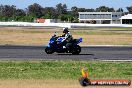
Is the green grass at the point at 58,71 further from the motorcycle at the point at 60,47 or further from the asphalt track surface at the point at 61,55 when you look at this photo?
the motorcycle at the point at 60,47

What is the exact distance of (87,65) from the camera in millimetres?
18797

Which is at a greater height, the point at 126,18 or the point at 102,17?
the point at 126,18

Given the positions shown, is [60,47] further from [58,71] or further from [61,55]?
[58,71]

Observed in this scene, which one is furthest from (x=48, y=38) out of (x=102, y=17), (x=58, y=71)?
(x=102, y=17)

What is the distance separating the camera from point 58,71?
1655cm

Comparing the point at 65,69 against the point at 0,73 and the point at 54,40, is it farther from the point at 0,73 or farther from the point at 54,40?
the point at 54,40

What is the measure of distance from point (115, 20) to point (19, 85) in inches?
5862


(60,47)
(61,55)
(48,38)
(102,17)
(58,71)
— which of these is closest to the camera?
(58,71)

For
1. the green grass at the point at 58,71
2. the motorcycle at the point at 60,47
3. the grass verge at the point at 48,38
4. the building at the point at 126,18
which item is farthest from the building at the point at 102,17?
the green grass at the point at 58,71

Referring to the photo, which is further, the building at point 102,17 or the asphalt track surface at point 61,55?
the building at point 102,17

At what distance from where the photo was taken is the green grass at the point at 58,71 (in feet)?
49.1

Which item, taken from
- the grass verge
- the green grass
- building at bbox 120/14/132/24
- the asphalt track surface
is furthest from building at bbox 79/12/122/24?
the green grass

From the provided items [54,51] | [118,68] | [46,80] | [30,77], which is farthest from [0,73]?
[54,51]

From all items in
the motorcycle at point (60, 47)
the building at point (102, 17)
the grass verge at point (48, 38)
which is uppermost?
the motorcycle at point (60, 47)
